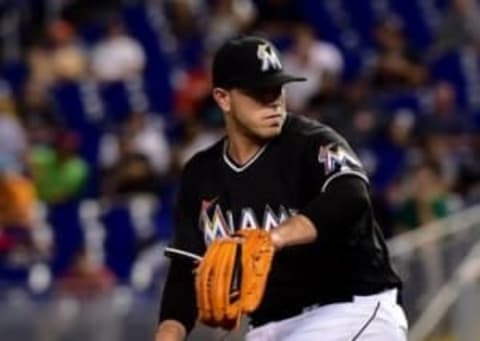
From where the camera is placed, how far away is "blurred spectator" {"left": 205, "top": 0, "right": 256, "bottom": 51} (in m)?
16.1

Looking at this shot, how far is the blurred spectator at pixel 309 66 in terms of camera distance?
47.1ft

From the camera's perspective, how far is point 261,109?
5.92m

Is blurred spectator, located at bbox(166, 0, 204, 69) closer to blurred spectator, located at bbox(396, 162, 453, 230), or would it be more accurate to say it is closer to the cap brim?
blurred spectator, located at bbox(396, 162, 453, 230)

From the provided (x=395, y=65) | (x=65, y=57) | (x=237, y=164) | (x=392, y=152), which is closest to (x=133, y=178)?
(x=392, y=152)

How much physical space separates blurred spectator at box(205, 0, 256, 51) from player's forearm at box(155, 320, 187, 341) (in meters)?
9.97

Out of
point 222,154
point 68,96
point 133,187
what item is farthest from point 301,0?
point 222,154

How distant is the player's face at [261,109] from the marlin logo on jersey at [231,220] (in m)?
0.24

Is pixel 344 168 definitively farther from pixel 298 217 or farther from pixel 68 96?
pixel 68 96

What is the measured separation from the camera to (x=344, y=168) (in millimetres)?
5762

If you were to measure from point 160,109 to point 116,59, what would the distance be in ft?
1.86

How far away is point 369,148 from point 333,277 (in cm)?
759

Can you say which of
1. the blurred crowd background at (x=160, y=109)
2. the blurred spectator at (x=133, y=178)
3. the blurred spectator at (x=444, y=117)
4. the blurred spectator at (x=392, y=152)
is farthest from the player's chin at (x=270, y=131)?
the blurred spectator at (x=444, y=117)

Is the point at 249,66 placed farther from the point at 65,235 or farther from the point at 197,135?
the point at 197,135

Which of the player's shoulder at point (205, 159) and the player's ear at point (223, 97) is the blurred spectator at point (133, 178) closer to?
the player's shoulder at point (205, 159)
